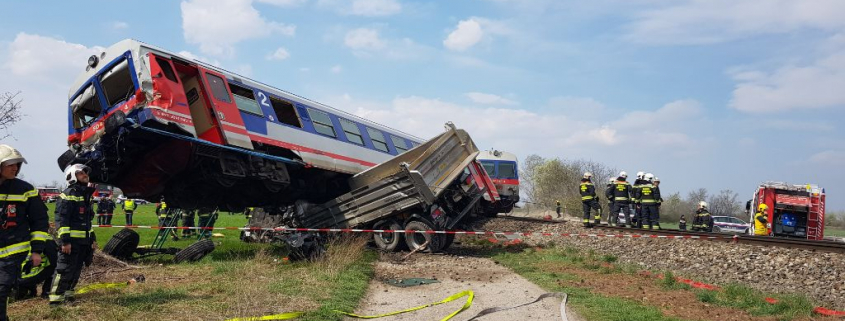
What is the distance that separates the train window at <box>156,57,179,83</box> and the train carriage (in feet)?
0.06

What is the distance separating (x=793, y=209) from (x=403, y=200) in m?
11.1

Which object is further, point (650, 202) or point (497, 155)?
point (497, 155)

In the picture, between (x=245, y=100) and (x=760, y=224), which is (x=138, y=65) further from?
(x=760, y=224)

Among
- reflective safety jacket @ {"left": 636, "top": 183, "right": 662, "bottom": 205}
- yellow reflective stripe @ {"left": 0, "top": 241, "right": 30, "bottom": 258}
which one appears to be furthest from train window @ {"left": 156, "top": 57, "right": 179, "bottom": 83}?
reflective safety jacket @ {"left": 636, "top": 183, "right": 662, "bottom": 205}

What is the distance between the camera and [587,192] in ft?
50.8

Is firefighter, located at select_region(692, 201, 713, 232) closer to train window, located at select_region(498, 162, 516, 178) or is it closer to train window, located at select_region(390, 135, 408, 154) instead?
train window, located at select_region(498, 162, 516, 178)

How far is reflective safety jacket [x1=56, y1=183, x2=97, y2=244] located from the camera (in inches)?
237

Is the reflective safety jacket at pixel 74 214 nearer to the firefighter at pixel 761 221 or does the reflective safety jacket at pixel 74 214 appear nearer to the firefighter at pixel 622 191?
the firefighter at pixel 622 191

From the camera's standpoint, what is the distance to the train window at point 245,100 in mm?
9844

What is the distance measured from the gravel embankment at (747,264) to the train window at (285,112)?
660 centimetres

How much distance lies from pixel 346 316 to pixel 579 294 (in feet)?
9.67

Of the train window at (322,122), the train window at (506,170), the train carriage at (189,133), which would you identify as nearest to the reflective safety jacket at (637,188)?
the train window at (506,170)

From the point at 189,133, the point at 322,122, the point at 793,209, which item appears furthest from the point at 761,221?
the point at 189,133

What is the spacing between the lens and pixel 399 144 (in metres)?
14.9
